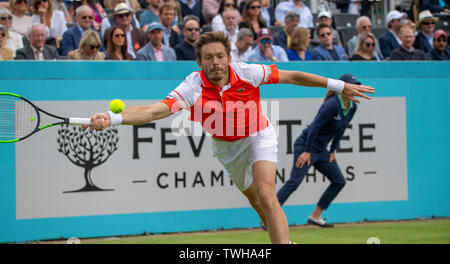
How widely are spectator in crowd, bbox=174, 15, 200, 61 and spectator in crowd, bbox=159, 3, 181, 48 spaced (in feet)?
1.59

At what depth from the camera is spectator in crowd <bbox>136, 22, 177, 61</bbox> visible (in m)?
9.44

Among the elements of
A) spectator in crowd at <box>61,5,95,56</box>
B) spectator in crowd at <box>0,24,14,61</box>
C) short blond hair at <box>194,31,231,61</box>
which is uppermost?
spectator in crowd at <box>61,5,95,56</box>

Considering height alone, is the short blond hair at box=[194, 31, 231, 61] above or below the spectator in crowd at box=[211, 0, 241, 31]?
below

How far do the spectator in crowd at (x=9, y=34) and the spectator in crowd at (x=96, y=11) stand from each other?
182cm

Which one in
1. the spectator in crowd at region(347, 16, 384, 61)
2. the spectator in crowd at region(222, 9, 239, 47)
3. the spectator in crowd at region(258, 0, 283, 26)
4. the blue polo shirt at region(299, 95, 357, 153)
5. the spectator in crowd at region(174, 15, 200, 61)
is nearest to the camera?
the blue polo shirt at region(299, 95, 357, 153)

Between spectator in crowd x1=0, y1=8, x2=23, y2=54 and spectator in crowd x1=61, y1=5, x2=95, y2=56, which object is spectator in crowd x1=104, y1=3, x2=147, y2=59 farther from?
spectator in crowd x1=0, y1=8, x2=23, y2=54

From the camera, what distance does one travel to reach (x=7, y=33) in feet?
30.1

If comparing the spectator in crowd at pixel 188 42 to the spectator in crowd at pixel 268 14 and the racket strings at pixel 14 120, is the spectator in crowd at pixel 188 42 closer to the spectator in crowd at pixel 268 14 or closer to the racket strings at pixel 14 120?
the spectator in crowd at pixel 268 14

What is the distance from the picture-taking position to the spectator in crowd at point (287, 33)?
10898 millimetres

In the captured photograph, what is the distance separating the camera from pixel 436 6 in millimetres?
13977

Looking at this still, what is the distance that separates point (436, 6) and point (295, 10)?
3.36 m

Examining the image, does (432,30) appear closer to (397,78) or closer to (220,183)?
(397,78)

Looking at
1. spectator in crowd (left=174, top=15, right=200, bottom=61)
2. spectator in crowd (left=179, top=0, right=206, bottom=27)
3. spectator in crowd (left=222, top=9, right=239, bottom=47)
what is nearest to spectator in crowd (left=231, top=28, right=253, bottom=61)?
spectator in crowd (left=174, top=15, right=200, bottom=61)

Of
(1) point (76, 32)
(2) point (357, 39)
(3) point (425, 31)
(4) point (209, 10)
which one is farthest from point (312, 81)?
(3) point (425, 31)
